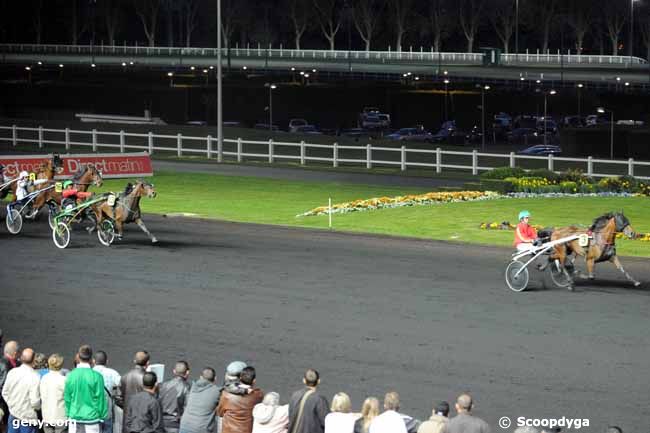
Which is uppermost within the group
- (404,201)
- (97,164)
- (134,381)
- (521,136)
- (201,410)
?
(521,136)

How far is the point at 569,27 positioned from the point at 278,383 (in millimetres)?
151678

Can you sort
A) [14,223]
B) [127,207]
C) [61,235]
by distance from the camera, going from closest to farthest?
[127,207] → [61,235] → [14,223]

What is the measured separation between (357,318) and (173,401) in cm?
781

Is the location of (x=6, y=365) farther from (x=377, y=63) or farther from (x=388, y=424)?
(x=377, y=63)

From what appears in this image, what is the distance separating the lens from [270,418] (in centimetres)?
1360

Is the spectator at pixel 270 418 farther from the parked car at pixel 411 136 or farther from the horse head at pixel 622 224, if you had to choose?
the parked car at pixel 411 136

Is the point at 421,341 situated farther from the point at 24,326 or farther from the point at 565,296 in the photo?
the point at 24,326

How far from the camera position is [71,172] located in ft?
134

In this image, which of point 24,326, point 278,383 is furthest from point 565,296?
point 24,326

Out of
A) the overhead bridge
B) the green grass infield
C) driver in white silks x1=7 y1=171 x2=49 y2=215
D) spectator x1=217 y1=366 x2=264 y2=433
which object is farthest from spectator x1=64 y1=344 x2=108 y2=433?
the overhead bridge

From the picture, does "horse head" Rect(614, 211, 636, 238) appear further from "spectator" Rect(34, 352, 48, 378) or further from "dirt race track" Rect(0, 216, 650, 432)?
"spectator" Rect(34, 352, 48, 378)

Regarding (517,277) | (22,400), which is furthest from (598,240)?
(22,400)

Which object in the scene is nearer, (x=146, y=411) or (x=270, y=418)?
(x=270, y=418)

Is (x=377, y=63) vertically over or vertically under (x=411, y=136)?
over
